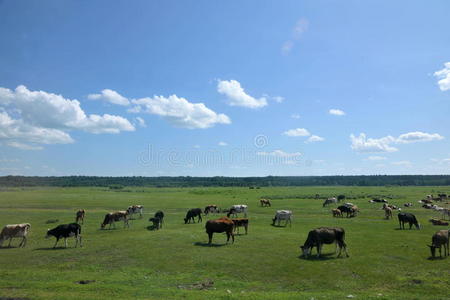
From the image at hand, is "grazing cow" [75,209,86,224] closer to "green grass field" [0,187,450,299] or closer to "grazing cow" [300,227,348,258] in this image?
"green grass field" [0,187,450,299]

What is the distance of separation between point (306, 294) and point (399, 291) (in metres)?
4.34

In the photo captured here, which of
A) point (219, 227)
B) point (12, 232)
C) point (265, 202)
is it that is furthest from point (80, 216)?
point (265, 202)

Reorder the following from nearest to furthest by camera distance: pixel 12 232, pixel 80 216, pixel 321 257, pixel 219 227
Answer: pixel 321 257, pixel 219 227, pixel 12 232, pixel 80 216

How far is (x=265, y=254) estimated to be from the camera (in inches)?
795

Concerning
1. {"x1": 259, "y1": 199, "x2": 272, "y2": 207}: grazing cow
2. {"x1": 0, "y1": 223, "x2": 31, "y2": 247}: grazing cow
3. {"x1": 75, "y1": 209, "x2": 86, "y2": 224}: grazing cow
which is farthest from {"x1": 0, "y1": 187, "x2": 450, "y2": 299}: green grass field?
{"x1": 259, "y1": 199, "x2": 272, "y2": 207}: grazing cow

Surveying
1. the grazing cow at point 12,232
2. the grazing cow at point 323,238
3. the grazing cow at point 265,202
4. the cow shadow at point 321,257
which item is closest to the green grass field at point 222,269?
the cow shadow at point 321,257

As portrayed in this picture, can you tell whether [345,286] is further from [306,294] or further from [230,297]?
[230,297]

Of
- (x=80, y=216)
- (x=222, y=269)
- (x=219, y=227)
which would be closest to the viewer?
(x=222, y=269)

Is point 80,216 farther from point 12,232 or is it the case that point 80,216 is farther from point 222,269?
point 222,269

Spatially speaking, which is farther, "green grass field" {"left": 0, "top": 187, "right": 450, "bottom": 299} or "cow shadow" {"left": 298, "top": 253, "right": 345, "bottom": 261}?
"cow shadow" {"left": 298, "top": 253, "right": 345, "bottom": 261}

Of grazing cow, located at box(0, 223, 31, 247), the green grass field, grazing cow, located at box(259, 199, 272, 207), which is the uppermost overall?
grazing cow, located at box(0, 223, 31, 247)

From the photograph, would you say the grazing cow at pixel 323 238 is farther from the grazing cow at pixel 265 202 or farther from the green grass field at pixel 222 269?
the grazing cow at pixel 265 202

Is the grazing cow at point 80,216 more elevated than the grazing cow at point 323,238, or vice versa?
the grazing cow at point 323,238

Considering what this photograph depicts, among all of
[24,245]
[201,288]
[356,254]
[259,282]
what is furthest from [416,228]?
[24,245]
